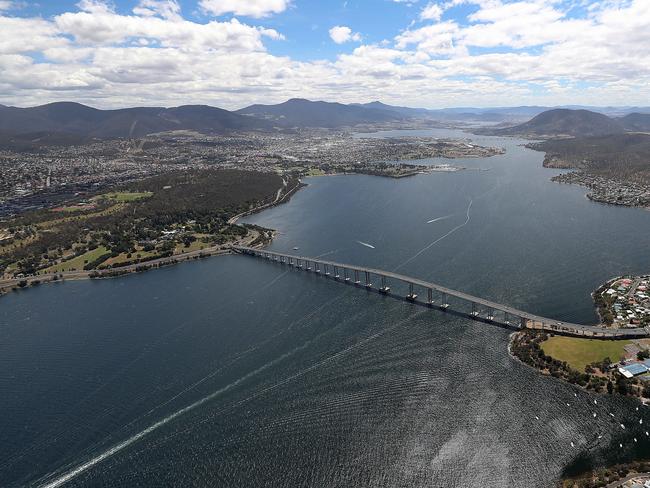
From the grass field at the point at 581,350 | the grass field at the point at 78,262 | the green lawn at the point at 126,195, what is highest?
the green lawn at the point at 126,195

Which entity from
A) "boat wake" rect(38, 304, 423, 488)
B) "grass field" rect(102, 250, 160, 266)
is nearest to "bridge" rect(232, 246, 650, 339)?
"boat wake" rect(38, 304, 423, 488)

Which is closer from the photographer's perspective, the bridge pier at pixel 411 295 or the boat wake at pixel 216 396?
the boat wake at pixel 216 396

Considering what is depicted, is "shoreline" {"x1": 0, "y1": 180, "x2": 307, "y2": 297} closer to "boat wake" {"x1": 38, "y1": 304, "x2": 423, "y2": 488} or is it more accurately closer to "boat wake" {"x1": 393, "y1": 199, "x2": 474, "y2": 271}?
"boat wake" {"x1": 393, "y1": 199, "x2": 474, "y2": 271}

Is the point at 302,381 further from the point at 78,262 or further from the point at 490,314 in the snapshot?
the point at 78,262

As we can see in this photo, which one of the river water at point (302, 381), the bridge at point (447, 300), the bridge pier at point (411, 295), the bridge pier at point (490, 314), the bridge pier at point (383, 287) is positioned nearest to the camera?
the river water at point (302, 381)

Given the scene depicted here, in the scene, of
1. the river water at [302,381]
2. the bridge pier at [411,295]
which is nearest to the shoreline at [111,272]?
A: the river water at [302,381]

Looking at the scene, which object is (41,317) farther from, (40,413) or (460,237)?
(460,237)

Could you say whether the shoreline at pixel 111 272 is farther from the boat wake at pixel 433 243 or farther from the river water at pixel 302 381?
the boat wake at pixel 433 243

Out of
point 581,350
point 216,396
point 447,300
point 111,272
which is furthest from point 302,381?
point 111,272
